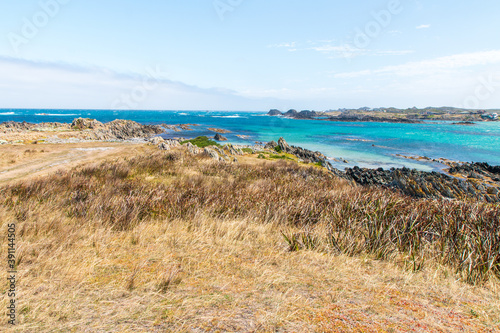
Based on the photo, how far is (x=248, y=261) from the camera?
4.12 meters

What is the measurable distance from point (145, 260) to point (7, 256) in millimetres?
2126

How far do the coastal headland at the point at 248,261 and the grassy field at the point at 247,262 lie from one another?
20 mm

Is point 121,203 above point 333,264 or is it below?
above

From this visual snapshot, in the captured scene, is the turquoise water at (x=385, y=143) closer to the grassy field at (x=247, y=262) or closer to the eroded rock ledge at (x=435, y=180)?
the eroded rock ledge at (x=435, y=180)

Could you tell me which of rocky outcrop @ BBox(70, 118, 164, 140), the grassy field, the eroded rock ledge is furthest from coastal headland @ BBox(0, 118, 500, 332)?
rocky outcrop @ BBox(70, 118, 164, 140)

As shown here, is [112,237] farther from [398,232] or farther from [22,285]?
Result: [398,232]

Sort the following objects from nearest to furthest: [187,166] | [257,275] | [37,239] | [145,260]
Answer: [257,275] → [145,260] → [37,239] → [187,166]

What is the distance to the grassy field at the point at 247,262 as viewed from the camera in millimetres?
2734

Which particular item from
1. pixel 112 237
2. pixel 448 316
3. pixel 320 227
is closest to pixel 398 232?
pixel 320 227

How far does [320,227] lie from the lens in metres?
5.50

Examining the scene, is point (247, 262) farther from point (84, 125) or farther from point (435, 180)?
point (84, 125)

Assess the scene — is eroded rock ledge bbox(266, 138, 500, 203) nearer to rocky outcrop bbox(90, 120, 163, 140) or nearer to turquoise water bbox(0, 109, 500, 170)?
turquoise water bbox(0, 109, 500, 170)

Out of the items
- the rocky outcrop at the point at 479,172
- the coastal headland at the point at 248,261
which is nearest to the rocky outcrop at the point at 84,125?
the coastal headland at the point at 248,261

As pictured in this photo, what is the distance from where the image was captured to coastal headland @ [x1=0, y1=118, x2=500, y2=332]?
9.04ft
